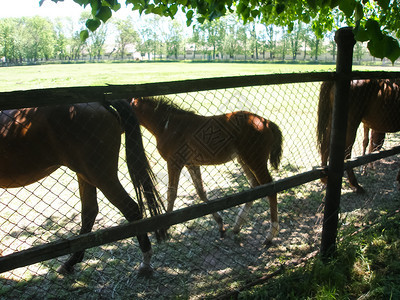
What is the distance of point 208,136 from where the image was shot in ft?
11.8

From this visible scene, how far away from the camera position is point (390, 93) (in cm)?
491

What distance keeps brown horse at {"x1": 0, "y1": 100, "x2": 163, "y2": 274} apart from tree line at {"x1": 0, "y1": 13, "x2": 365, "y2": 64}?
53911mm

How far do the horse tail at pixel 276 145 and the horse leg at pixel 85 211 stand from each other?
2147 mm

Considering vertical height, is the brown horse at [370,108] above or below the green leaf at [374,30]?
below

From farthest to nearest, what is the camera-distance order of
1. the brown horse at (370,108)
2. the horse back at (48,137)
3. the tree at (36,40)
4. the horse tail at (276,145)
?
1. the tree at (36,40)
2. the brown horse at (370,108)
3. the horse tail at (276,145)
4. the horse back at (48,137)

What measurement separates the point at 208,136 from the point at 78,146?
4.88 feet

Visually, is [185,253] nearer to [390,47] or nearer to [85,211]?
[85,211]

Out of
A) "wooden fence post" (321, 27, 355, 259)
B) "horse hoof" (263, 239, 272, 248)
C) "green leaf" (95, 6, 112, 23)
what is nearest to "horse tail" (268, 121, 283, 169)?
"horse hoof" (263, 239, 272, 248)

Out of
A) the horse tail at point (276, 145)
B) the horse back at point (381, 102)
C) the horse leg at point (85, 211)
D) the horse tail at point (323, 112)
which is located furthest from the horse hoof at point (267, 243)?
the horse back at point (381, 102)

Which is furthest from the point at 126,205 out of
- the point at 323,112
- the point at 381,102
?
the point at 381,102

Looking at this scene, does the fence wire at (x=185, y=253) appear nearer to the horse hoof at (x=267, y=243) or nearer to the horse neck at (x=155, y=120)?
the horse hoof at (x=267, y=243)

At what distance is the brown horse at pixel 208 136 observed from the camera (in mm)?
3537

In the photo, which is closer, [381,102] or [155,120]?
[155,120]

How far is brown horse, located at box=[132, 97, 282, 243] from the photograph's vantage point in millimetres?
3537
